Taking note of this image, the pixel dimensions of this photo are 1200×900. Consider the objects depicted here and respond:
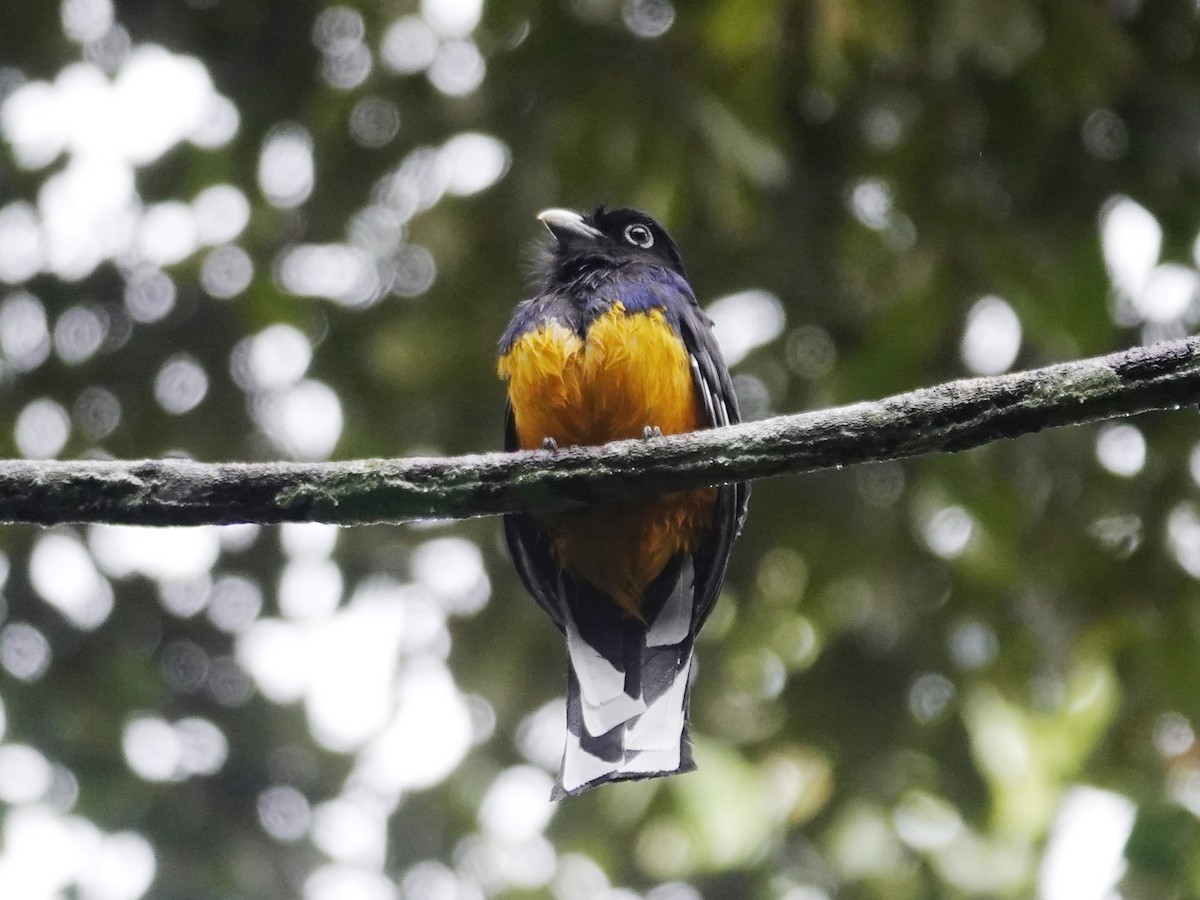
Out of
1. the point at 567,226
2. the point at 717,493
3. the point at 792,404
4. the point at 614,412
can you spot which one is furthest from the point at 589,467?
the point at 792,404

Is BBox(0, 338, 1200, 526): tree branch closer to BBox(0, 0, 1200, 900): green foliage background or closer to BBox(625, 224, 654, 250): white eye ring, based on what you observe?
BBox(625, 224, 654, 250): white eye ring

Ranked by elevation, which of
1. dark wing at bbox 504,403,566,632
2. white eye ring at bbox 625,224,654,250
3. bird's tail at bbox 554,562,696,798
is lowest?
bird's tail at bbox 554,562,696,798

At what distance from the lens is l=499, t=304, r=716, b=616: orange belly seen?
3434mm

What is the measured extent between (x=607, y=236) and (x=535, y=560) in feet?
4.01

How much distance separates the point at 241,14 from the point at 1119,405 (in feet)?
12.5

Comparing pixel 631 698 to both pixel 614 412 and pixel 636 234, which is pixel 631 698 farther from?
pixel 636 234

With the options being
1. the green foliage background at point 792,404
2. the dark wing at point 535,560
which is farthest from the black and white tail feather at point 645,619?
the green foliage background at point 792,404

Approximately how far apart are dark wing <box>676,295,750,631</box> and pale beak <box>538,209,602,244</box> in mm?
621

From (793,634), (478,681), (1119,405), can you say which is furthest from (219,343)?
(1119,405)

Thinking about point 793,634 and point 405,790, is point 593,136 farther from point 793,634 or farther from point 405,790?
point 405,790

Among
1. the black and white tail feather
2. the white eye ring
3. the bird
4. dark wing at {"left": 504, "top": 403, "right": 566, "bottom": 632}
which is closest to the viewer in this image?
the black and white tail feather

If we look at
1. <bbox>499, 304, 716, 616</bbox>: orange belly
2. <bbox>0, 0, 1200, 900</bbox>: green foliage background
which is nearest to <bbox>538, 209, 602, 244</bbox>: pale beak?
<bbox>0, 0, 1200, 900</bbox>: green foliage background

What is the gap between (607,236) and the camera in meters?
4.31

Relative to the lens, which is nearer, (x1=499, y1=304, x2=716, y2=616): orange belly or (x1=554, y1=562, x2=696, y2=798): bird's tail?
(x1=554, y1=562, x2=696, y2=798): bird's tail
